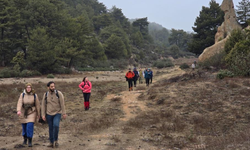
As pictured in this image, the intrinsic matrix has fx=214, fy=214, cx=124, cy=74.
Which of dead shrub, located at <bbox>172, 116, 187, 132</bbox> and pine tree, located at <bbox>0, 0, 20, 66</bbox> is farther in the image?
pine tree, located at <bbox>0, 0, 20, 66</bbox>

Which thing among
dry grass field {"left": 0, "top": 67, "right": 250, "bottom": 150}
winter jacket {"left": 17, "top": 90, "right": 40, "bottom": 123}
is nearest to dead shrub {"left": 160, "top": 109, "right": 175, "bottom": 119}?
dry grass field {"left": 0, "top": 67, "right": 250, "bottom": 150}

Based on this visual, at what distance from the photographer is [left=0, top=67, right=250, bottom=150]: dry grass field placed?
628 cm

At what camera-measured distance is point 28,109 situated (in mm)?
5812

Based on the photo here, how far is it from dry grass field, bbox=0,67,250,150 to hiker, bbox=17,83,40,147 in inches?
20.9

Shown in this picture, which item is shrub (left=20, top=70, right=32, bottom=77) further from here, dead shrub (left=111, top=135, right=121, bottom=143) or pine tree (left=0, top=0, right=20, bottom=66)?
dead shrub (left=111, top=135, right=121, bottom=143)

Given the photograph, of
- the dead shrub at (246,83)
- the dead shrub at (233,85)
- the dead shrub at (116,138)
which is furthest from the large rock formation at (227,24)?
the dead shrub at (116,138)

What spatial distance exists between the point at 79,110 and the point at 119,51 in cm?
4999

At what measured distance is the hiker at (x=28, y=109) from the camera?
5.75 metres

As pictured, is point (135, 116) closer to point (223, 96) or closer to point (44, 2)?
point (223, 96)

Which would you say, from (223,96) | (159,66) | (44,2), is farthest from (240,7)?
(223,96)

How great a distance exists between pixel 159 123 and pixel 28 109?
16.3ft

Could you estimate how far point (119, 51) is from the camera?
60.6 m

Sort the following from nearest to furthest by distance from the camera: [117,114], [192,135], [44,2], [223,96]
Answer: [192,135] < [117,114] < [223,96] < [44,2]

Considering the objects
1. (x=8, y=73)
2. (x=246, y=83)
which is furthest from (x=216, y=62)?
(x=8, y=73)
